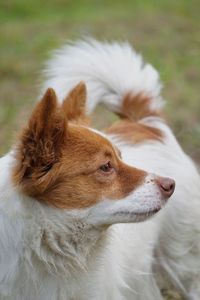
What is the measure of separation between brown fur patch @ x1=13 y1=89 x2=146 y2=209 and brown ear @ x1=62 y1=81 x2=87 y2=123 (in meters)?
0.37

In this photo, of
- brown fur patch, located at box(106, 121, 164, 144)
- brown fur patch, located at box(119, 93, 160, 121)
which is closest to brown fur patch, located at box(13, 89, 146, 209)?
brown fur patch, located at box(106, 121, 164, 144)

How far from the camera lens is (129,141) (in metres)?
4.99

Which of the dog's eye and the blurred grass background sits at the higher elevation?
the blurred grass background

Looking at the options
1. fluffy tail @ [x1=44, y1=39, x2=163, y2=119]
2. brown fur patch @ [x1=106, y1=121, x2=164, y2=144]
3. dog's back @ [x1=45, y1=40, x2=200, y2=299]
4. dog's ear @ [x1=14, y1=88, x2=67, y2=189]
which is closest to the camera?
dog's ear @ [x1=14, y1=88, x2=67, y2=189]

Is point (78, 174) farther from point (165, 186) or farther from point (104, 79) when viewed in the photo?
point (104, 79)

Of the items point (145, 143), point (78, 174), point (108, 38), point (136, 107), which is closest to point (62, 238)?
point (78, 174)

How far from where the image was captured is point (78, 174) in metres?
3.82

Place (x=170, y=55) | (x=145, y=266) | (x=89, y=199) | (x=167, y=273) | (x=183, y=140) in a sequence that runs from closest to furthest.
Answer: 1. (x=89, y=199)
2. (x=145, y=266)
3. (x=167, y=273)
4. (x=183, y=140)
5. (x=170, y=55)

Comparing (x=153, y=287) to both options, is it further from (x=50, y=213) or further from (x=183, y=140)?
(x=183, y=140)

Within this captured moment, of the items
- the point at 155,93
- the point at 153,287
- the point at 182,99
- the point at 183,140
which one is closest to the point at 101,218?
the point at 153,287

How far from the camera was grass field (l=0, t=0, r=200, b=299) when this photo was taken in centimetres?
868

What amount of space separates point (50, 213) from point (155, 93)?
181 centimetres

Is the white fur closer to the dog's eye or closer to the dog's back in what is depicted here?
the dog's back

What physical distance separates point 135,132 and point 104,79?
48 cm
